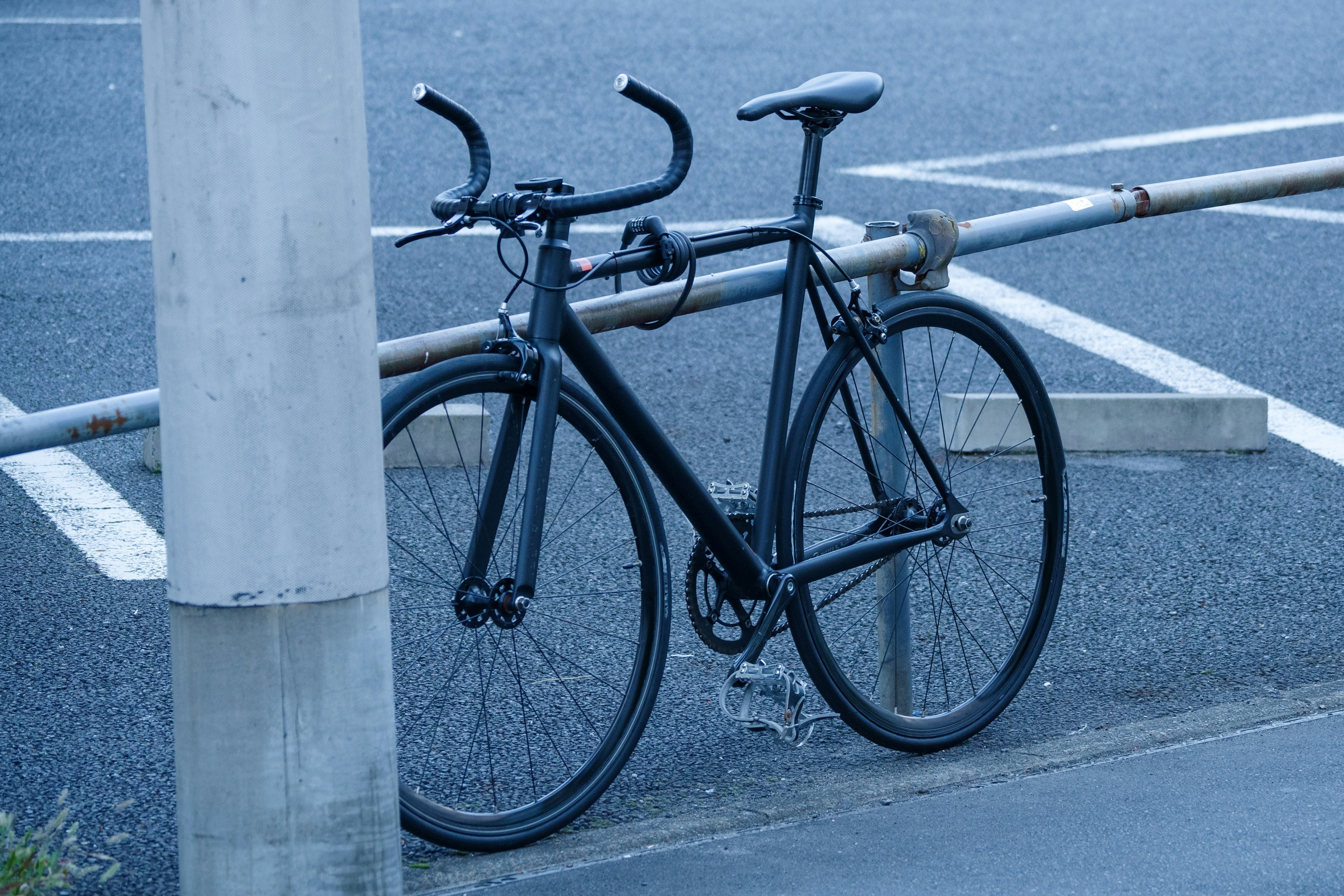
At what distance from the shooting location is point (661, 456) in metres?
3.33

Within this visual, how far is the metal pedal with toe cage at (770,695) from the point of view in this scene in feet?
11.5

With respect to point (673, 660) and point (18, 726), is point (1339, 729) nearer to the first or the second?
point (673, 660)

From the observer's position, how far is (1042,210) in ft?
13.0

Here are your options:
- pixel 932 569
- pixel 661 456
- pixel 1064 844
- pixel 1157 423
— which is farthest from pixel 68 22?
pixel 1064 844

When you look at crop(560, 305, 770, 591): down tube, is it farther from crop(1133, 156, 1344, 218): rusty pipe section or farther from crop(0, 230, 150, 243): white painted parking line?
crop(0, 230, 150, 243): white painted parking line

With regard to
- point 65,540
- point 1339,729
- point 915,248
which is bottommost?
point 1339,729

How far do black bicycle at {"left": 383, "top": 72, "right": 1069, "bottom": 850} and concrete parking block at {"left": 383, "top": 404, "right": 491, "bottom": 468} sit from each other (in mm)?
50

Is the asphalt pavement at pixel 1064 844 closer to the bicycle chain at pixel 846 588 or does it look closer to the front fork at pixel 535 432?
the bicycle chain at pixel 846 588

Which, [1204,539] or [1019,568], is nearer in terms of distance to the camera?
[1019,568]

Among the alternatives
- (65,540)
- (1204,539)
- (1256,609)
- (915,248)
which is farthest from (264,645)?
(1204,539)

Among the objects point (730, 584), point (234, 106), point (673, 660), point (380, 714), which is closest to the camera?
point (234, 106)

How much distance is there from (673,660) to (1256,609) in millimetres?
1672

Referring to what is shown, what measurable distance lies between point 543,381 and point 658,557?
500 millimetres

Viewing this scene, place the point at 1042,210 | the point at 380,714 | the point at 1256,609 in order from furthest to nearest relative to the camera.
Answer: the point at 1256,609 → the point at 1042,210 → the point at 380,714
